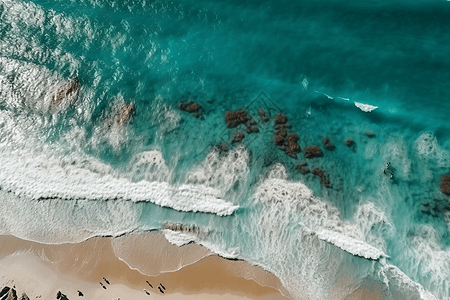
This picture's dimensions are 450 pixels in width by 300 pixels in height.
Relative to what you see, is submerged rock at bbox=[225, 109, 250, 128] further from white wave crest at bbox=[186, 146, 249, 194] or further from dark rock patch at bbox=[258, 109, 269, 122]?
white wave crest at bbox=[186, 146, 249, 194]

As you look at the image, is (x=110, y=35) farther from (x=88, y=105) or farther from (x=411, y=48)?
(x=411, y=48)

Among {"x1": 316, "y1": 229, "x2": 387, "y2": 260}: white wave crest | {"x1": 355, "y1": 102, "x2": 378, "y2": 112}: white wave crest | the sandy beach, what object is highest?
{"x1": 355, "y1": 102, "x2": 378, "y2": 112}: white wave crest

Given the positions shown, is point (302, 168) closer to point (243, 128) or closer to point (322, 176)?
point (322, 176)

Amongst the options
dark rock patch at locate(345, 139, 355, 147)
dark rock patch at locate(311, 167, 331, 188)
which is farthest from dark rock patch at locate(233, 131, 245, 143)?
dark rock patch at locate(345, 139, 355, 147)

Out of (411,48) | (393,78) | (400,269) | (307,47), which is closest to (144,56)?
(307,47)

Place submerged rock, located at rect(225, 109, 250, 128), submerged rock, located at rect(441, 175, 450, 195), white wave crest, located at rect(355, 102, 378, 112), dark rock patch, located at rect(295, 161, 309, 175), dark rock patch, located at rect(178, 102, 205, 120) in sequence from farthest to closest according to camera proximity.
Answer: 1. white wave crest, located at rect(355, 102, 378, 112)
2. dark rock patch, located at rect(178, 102, 205, 120)
3. submerged rock, located at rect(225, 109, 250, 128)
4. dark rock patch, located at rect(295, 161, 309, 175)
5. submerged rock, located at rect(441, 175, 450, 195)

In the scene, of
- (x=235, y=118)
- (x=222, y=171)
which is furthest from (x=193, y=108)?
(x=222, y=171)

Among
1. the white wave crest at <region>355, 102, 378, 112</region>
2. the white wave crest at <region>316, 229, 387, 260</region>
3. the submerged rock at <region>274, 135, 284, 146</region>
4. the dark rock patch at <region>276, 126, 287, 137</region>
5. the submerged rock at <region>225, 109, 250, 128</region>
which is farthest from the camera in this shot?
the white wave crest at <region>355, 102, 378, 112</region>

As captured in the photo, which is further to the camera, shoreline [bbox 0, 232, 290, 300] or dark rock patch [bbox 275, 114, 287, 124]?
dark rock patch [bbox 275, 114, 287, 124]
